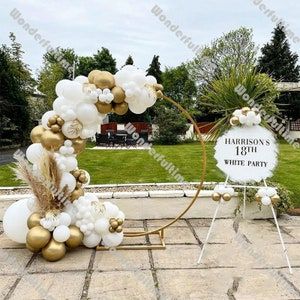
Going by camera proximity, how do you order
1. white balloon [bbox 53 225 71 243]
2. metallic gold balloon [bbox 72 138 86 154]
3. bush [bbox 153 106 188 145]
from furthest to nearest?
bush [bbox 153 106 188 145]
metallic gold balloon [bbox 72 138 86 154]
white balloon [bbox 53 225 71 243]

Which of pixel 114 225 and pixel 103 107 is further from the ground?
pixel 103 107

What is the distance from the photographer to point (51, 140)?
4250 mm

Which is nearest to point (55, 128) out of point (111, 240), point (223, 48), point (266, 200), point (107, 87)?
point (107, 87)

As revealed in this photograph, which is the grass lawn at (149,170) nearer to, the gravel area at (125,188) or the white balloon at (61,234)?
the gravel area at (125,188)

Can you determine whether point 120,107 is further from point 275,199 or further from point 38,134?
point 275,199

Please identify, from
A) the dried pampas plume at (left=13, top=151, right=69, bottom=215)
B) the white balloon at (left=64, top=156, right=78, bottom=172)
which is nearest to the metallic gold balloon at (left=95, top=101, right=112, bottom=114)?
the white balloon at (left=64, top=156, right=78, bottom=172)

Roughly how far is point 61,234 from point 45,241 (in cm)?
18

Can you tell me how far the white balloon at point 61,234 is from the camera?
412 cm

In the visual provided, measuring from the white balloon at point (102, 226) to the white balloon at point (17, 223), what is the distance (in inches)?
30.4

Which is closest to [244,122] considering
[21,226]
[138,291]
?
[138,291]

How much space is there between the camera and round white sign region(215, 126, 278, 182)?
13.4 feet

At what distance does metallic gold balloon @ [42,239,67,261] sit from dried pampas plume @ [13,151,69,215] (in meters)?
0.37

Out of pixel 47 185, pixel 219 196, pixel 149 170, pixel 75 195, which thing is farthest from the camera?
pixel 149 170

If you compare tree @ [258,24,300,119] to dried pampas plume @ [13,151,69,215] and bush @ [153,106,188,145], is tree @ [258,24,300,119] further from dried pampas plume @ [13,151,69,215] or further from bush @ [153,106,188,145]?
dried pampas plume @ [13,151,69,215]
